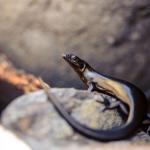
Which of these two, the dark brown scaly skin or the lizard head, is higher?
the lizard head

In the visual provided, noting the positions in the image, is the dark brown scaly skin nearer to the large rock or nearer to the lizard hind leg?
the lizard hind leg

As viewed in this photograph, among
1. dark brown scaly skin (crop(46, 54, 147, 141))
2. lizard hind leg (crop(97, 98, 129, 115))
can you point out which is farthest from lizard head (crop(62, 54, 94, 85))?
lizard hind leg (crop(97, 98, 129, 115))

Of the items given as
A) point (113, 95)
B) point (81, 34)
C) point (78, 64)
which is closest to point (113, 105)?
point (113, 95)

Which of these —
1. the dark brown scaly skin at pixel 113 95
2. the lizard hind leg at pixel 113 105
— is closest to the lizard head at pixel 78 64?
the dark brown scaly skin at pixel 113 95

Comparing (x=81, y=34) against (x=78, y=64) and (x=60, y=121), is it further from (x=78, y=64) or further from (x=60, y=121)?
(x=60, y=121)

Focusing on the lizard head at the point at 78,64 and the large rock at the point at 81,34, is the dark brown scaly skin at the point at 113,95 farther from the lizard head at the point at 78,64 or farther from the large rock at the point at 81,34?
the large rock at the point at 81,34

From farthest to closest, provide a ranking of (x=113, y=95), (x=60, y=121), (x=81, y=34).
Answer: (x=81, y=34) → (x=113, y=95) → (x=60, y=121)

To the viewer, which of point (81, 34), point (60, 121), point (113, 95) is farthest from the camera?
point (81, 34)
